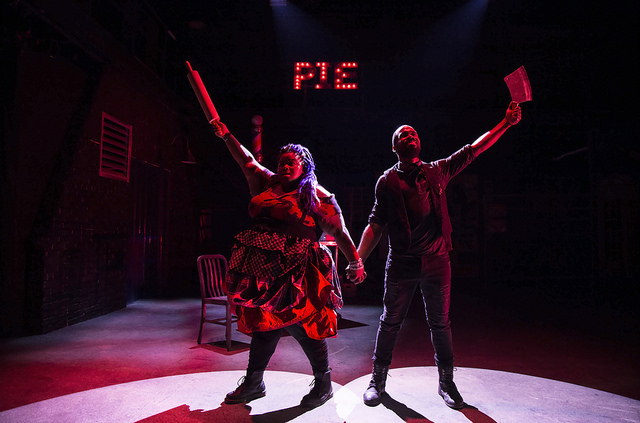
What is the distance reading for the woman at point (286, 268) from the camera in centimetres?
244

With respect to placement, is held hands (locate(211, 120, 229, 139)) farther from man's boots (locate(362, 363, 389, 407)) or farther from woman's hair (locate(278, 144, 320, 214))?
man's boots (locate(362, 363, 389, 407))

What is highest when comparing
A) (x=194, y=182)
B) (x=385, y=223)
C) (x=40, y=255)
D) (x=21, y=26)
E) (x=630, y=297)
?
(x=21, y=26)

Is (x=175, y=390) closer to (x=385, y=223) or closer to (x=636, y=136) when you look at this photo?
(x=385, y=223)

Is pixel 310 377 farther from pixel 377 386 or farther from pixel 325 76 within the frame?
pixel 325 76

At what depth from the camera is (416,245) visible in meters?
2.66

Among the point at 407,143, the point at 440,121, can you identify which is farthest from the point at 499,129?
the point at 440,121

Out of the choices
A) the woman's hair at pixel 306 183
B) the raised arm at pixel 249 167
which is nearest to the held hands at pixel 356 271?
the woman's hair at pixel 306 183

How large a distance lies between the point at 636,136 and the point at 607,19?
3159mm

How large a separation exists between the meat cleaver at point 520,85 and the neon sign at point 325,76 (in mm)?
7142

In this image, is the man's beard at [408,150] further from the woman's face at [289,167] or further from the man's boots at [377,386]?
the man's boots at [377,386]

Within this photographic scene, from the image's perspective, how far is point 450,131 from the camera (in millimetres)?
11141

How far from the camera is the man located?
104 inches

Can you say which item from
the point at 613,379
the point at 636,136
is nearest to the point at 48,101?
the point at 613,379

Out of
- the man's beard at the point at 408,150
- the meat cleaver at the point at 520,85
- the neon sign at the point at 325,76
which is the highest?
the neon sign at the point at 325,76
